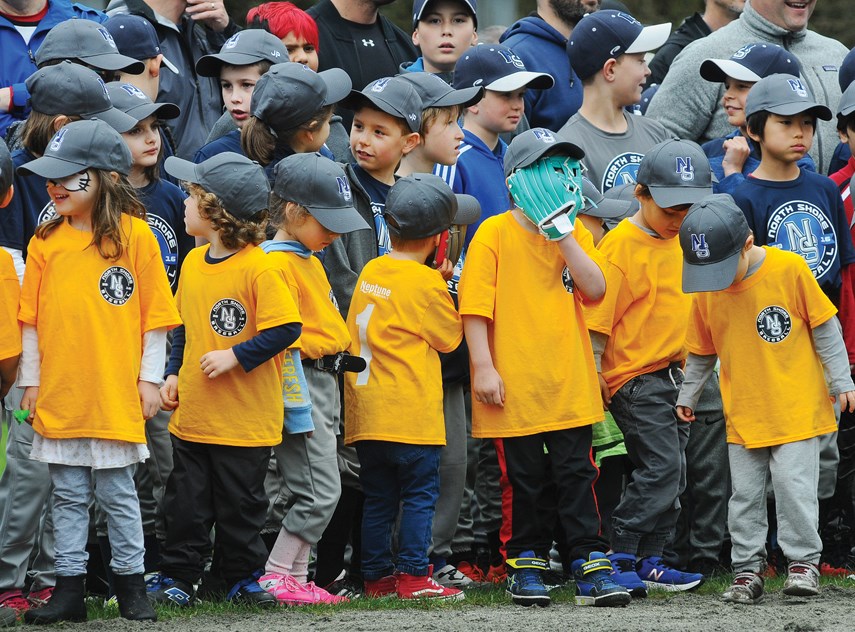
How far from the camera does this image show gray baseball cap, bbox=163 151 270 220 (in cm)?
646

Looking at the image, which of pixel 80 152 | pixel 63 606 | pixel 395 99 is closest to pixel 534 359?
pixel 395 99

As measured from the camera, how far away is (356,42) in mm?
8898

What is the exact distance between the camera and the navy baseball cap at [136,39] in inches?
302

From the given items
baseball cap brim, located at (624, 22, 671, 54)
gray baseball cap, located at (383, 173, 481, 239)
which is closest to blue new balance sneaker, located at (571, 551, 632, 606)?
gray baseball cap, located at (383, 173, 481, 239)

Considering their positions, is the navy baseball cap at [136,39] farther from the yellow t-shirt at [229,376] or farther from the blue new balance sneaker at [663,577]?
the blue new balance sneaker at [663,577]

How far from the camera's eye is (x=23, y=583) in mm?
6348

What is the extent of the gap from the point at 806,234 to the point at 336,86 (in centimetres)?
239

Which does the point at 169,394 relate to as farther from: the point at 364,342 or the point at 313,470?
the point at 364,342

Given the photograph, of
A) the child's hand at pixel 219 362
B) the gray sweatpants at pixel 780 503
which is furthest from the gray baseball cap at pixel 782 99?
the child's hand at pixel 219 362

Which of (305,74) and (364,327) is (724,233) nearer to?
(364,327)

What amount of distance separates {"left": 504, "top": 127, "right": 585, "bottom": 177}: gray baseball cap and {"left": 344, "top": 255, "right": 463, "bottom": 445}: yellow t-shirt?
2.05ft

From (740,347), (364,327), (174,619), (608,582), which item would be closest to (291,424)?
(364,327)

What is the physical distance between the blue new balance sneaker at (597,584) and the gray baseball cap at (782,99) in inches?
94.4

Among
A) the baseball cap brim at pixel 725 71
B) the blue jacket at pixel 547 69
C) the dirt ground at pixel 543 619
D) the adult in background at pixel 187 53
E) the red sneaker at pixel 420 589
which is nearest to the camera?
the dirt ground at pixel 543 619
